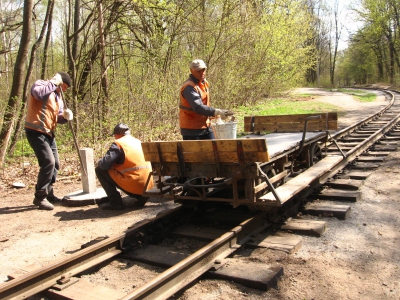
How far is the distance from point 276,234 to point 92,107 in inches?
275

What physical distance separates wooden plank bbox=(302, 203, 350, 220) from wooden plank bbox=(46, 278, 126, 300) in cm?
300

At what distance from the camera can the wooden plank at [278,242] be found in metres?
4.07

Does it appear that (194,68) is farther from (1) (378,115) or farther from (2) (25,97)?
(1) (378,115)

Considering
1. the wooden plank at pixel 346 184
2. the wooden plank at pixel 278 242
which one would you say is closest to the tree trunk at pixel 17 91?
the wooden plank at pixel 278 242

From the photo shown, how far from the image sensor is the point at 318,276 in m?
3.48

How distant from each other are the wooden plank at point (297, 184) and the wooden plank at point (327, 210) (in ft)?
1.40

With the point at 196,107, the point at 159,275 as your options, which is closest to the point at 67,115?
the point at 196,107

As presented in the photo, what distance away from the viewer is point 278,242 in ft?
14.0

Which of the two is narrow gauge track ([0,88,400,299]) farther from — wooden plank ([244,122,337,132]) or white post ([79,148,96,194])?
white post ([79,148,96,194])

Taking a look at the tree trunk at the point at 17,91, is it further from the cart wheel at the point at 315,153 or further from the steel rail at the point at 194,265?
the steel rail at the point at 194,265

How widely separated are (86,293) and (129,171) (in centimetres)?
281

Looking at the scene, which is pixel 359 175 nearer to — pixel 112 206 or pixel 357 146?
pixel 357 146

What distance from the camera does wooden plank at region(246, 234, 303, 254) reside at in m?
4.07

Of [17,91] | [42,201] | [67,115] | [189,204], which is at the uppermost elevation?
[17,91]
